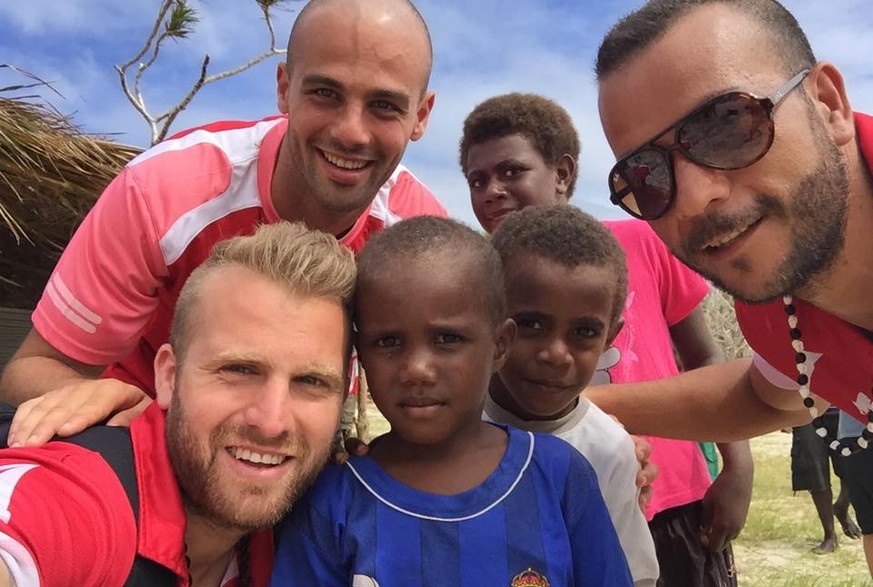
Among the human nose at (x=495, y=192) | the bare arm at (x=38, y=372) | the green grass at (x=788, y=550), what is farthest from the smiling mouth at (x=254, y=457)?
the green grass at (x=788, y=550)

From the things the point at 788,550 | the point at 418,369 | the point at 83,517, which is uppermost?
the point at 418,369

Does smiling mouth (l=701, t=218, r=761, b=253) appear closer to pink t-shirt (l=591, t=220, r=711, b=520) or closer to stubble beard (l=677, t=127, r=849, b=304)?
stubble beard (l=677, t=127, r=849, b=304)

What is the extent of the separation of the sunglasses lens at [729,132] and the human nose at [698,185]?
0.10ft

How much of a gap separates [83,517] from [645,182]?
1685 mm

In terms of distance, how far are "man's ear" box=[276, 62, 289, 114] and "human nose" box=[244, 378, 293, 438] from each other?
55.8 inches

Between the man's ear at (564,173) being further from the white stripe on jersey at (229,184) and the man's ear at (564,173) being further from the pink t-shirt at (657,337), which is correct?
the white stripe on jersey at (229,184)

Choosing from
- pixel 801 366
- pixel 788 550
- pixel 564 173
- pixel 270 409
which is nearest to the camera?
pixel 270 409

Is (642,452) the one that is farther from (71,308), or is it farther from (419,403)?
(71,308)

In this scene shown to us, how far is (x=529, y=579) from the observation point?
1.97m

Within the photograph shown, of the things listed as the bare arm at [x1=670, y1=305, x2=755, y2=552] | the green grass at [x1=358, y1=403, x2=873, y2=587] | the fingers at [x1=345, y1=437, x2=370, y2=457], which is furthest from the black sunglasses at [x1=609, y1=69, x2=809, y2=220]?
the green grass at [x1=358, y1=403, x2=873, y2=587]

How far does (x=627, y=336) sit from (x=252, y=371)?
1.69m

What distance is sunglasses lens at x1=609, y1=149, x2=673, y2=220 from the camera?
7.20 feet

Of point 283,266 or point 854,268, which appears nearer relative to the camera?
point 283,266

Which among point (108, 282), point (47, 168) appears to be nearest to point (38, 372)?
point (108, 282)
